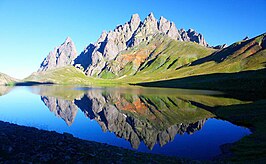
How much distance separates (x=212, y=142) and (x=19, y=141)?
111 feet

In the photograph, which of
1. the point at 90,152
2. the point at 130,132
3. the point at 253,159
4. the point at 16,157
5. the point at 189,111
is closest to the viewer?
the point at 16,157

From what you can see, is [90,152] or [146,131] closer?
[90,152]

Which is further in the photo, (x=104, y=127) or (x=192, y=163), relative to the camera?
(x=104, y=127)

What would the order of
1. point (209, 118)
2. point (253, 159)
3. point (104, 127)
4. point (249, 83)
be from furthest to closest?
1. point (249, 83)
2. point (209, 118)
3. point (104, 127)
4. point (253, 159)

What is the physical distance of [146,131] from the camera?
53.8 m

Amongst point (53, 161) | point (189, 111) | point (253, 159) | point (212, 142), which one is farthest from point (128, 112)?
point (53, 161)

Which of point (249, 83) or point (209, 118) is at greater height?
point (249, 83)

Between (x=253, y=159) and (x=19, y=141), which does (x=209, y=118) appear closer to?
(x=253, y=159)

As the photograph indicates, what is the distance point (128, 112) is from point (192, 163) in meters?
56.0

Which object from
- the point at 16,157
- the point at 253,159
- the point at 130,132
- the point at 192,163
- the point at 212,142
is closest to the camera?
Answer: the point at 16,157

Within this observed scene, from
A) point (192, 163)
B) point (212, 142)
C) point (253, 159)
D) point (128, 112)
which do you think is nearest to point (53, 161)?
point (192, 163)

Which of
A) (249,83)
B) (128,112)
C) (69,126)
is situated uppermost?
(249,83)

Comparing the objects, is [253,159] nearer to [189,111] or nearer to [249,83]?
[189,111]

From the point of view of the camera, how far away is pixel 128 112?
81125 millimetres
